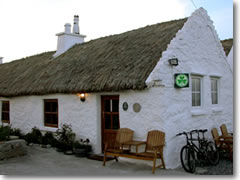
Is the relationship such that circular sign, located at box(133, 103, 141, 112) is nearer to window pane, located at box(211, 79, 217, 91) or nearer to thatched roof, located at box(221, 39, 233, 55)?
window pane, located at box(211, 79, 217, 91)

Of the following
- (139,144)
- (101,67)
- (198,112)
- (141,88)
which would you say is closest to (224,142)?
(198,112)

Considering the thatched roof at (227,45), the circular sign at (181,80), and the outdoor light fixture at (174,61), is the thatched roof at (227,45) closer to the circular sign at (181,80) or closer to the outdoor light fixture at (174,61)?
the circular sign at (181,80)

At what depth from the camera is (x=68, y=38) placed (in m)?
14.5

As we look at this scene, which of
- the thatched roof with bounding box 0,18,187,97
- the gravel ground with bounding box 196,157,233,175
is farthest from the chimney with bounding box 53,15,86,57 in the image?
the gravel ground with bounding box 196,157,233,175

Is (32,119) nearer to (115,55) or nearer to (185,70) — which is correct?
(115,55)

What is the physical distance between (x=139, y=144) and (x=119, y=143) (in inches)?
29.1

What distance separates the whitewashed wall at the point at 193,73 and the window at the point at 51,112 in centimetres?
501

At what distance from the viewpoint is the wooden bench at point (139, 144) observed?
696cm

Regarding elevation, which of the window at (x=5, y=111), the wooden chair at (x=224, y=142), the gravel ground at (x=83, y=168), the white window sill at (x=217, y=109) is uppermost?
the white window sill at (x=217, y=109)

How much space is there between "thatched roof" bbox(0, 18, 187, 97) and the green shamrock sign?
2.59 feet

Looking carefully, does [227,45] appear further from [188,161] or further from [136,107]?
[188,161]

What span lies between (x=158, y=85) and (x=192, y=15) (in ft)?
9.24

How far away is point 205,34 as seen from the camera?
914 centimetres

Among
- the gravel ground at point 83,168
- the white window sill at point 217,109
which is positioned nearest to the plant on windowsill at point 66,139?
the gravel ground at point 83,168
